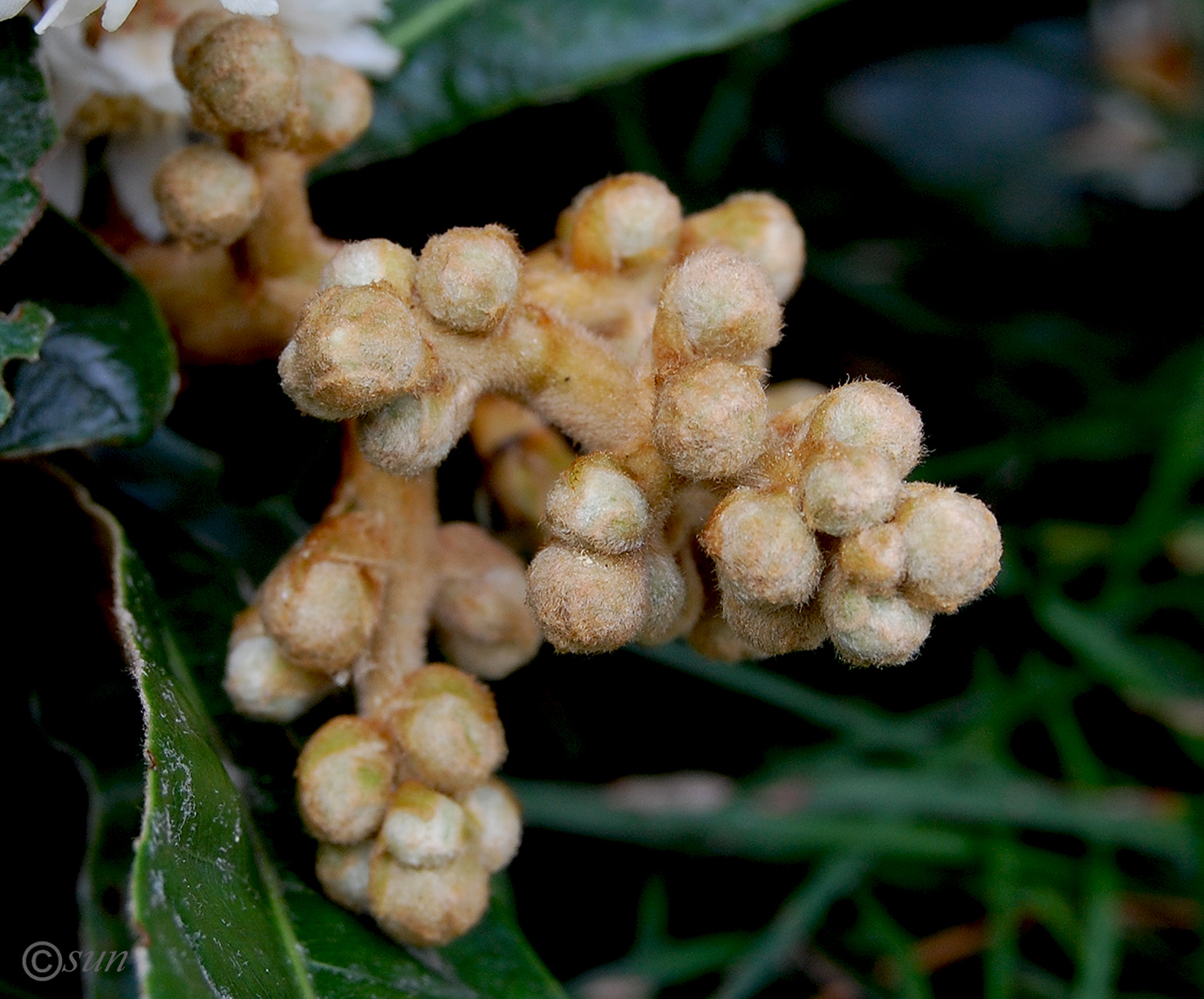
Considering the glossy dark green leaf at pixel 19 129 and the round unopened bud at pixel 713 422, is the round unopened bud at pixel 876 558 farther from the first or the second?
the glossy dark green leaf at pixel 19 129

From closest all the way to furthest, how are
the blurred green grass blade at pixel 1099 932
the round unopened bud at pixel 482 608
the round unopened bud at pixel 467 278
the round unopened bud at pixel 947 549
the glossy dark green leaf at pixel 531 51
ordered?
1. the round unopened bud at pixel 947 549
2. the round unopened bud at pixel 467 278
3. the round unopened bud at pixel 482 608
4. the glossy dark green leaf at pixel 531 51
5. the blurred green grass blade at pixel 1099 932

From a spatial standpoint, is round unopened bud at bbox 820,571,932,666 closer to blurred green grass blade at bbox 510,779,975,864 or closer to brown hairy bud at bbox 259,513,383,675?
brown hairy bud at bbox 259,513,383,675

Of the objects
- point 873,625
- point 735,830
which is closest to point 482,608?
point 873,625

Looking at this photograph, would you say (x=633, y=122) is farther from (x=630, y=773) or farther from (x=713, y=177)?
(x=630, y=773)

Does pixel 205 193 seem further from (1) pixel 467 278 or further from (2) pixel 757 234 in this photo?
(2) pixel 757 234

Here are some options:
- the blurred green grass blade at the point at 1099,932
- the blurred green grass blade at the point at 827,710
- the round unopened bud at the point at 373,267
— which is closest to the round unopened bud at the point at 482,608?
the round unopened bud at the point at 373,267

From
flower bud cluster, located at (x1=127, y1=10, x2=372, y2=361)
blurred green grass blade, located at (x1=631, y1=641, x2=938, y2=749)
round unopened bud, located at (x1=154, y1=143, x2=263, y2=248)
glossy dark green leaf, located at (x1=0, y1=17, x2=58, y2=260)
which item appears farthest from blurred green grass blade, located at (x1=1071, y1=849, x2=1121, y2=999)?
glossy dark green leaf, located at (x1=0, y1=17, x2=58, y2=260)
